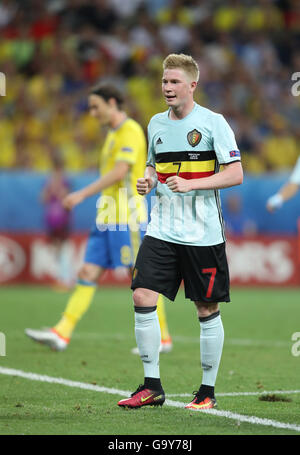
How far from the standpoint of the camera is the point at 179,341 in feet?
30.3

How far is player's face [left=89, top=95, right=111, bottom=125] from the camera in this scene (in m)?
8.32

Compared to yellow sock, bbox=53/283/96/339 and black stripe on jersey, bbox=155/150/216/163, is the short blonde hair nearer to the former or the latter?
black stripe on jersey, bbox=155/150/216/163

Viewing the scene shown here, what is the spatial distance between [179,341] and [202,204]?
12.9 ft

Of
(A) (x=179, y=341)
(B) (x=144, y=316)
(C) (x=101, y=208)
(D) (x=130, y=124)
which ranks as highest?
(D) (x=130, y=124)

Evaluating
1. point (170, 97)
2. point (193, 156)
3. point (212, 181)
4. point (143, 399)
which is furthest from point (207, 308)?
point (170, 97)

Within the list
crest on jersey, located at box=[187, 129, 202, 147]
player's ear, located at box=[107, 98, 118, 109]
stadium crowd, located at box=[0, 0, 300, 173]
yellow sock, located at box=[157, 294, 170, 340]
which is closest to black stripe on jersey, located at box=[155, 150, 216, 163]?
crest on jersey, located at box=[187, 129, 202, 147]

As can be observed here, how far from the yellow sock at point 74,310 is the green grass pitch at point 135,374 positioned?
0.72ft

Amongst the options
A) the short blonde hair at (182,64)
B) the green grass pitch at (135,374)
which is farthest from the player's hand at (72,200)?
the short blonde hair at (182,64)

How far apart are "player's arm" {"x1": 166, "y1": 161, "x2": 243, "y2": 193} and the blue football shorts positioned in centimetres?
299

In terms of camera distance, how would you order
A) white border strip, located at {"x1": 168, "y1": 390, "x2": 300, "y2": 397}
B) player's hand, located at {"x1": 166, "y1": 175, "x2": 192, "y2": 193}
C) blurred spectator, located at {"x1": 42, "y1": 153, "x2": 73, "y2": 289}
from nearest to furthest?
player's hand, located at {"x1": 166, "y1": 175, "x2": 192, "y2": 193} < white border strip, located at {"x1": 168, "y1": 390, "x2": 300, "y2": 397} < blurred spectator, located at {"x1": 42, "y1": 153, "x2": 73, "y2": 289}

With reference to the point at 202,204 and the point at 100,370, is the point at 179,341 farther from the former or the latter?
the point at 202,204

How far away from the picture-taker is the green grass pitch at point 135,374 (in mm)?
4785

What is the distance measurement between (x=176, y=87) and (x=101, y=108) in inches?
117
